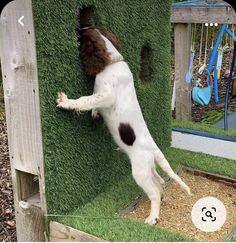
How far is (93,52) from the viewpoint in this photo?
2590 millimetres

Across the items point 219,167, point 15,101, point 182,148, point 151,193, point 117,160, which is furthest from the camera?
point 182,148

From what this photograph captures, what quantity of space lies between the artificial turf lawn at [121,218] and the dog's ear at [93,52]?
0.89 m

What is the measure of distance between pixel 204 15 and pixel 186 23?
10.9 inches

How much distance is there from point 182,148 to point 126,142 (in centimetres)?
150

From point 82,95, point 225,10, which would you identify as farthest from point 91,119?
point 225,10

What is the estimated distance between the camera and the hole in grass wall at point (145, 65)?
12.0 ft

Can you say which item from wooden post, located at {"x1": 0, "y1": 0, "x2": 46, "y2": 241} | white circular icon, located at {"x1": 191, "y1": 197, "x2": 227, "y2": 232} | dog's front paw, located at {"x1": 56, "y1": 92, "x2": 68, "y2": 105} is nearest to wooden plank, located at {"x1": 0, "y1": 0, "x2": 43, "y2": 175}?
wooden post, located at {"x1": 0, "y1": 0, "x2": 46, "y2": 241}

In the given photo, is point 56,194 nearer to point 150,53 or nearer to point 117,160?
point 117,160

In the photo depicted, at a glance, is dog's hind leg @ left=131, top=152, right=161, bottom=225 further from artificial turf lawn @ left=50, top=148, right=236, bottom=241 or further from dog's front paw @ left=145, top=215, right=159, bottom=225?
artificial turf lawn @ left=50, top=148, right=236, bottom=241

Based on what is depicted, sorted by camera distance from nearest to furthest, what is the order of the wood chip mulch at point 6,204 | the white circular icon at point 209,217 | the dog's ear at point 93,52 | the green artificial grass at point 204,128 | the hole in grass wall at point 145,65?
1. the dog's ear at point 93,52
2. the white circular icon at point 209,217
3. the wood chip mulch at point 6,204
4. the hole in grass wall at point 145,65
5. the green artificial grass at point 204,128

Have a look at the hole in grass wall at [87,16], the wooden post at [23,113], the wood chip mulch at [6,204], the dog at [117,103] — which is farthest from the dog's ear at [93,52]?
the wood chip mulch at [6,204]

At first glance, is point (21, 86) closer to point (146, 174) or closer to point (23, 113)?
point (23, 113)

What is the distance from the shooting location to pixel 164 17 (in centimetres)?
376

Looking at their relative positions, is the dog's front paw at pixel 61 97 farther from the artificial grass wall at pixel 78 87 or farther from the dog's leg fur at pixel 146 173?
the dog's leg fur at pixel 146 173
